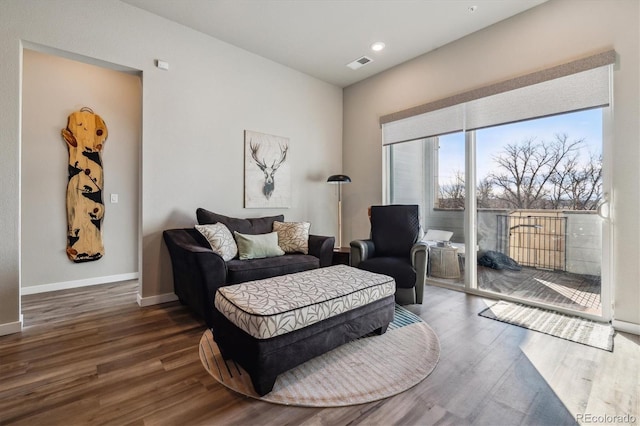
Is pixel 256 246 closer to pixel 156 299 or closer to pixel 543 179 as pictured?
pixel 156 299

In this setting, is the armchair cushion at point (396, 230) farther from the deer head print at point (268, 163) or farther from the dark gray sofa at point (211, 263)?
the deer head print at point (268, 163)

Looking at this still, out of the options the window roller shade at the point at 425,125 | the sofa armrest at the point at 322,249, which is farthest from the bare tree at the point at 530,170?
the sofa armrest at the point at 322,249

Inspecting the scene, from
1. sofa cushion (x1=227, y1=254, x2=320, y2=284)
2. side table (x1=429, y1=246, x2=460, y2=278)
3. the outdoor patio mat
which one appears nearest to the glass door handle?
the outdoor patio mat

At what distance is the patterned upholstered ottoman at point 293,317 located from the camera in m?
1.57

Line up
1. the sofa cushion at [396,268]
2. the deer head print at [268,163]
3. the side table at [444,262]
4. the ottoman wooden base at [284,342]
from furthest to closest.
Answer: the deer head print at [268,163] < the side table at [444,262] < the sofa cushion at [396,268] < the ottoman wooden base at [284,342]

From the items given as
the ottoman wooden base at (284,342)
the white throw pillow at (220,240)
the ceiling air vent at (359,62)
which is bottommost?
the ottoman wooden base at (284,342)

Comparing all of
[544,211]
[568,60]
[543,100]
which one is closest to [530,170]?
[544,211]

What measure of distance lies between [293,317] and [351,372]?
0.57 meters

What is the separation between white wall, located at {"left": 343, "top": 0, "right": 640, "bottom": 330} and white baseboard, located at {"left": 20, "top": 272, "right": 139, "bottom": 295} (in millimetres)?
3943

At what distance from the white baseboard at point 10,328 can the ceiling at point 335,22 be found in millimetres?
3142

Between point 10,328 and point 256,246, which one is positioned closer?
point 10,328

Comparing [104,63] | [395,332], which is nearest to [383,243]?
[395,332]

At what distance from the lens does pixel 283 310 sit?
1634mm

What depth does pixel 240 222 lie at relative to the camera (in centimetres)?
338
